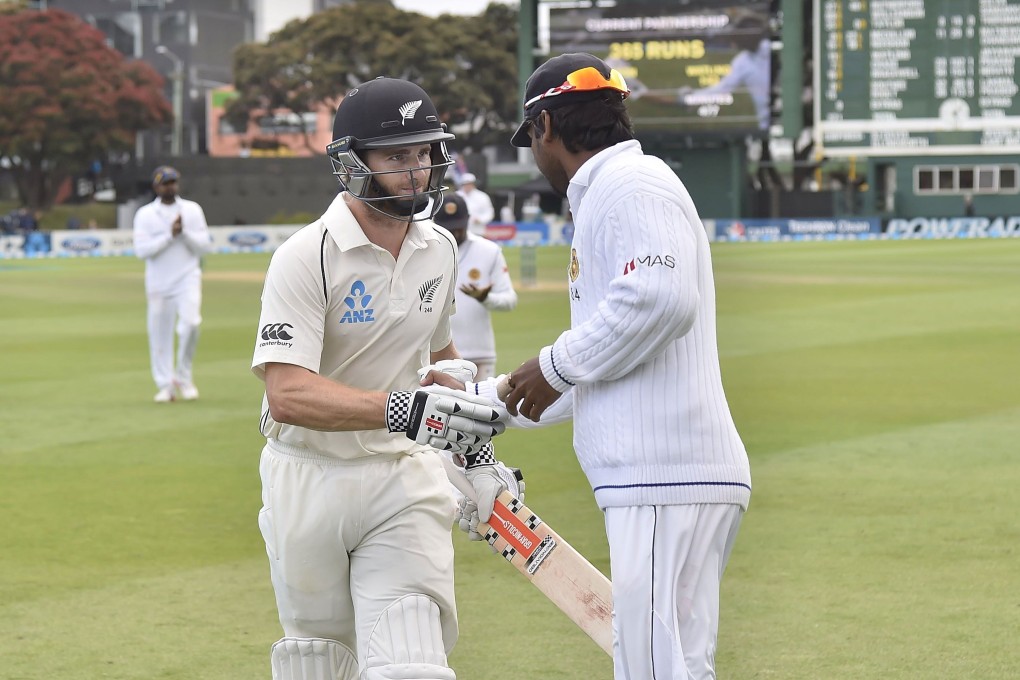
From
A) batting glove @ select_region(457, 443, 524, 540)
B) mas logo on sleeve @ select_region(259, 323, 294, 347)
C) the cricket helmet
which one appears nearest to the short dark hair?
the cricket helmet

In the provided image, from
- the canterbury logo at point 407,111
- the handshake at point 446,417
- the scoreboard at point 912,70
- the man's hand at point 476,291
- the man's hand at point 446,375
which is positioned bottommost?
the man's hand at point 476,291

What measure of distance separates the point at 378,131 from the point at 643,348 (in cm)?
107

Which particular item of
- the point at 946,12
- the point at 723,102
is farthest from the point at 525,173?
the point at 946,12

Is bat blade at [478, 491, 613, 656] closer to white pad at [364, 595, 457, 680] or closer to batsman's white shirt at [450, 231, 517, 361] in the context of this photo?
white pad at [364, 595, 457, 680]

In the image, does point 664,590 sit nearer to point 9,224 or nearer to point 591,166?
point 591,166

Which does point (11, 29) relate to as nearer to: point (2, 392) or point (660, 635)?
point (2, 392)

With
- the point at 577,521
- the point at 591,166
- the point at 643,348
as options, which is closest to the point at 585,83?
the point at 591,166

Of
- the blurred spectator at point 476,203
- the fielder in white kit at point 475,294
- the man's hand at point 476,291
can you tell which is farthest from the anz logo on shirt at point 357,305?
the blurred spectator at point 476,203

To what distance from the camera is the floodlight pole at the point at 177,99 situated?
89.0 meters

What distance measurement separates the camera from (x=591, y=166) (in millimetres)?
4125

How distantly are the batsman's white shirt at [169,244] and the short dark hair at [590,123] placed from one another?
10.5m

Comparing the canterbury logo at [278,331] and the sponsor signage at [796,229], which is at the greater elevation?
the canterbury logo at [278,331]

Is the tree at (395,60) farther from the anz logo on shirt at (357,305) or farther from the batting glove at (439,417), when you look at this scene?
the batting glove at (439,417)

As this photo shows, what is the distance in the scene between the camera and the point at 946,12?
151 feet
